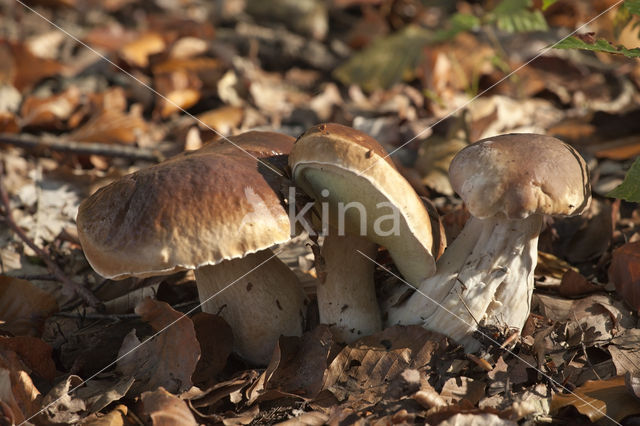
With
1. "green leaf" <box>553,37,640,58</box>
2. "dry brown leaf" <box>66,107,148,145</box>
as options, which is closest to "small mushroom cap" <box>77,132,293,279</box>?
"green leaf" <box>553,37,640,58</box>

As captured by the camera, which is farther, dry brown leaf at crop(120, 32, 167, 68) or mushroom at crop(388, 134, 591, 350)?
dry brown leaf at crop(120, 32, 167, 68)

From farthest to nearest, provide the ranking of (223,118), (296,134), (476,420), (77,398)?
(223,118), (296,134), (77,398), (476,420)

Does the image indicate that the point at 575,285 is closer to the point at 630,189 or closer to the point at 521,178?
the point at 630,189

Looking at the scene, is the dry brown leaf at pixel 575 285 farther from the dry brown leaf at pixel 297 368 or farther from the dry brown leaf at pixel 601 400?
the dry brown leaf at pixel 297 368

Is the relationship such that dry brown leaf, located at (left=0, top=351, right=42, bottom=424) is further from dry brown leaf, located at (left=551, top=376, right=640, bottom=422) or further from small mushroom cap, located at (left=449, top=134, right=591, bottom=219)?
dry brown leaf, located at (left=551, top=376, right=640, bottom=422)

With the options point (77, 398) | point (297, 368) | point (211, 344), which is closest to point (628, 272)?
point (297, 368)

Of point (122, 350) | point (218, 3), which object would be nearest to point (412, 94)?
point (218, 3)
